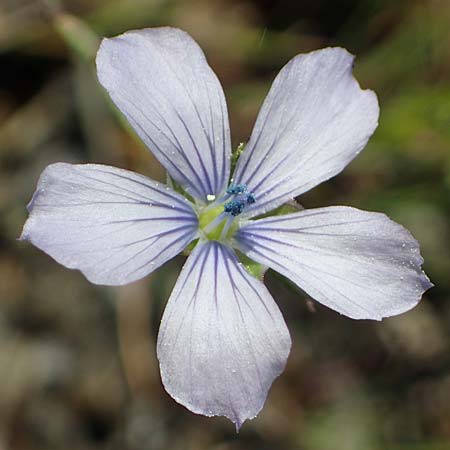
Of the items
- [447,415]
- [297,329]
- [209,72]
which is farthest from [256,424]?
[209,72]

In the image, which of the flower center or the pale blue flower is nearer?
the pale blue flower

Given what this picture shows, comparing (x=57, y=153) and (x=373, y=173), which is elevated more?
(x=373, y=173)

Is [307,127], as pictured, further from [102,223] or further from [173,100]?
[102,223]

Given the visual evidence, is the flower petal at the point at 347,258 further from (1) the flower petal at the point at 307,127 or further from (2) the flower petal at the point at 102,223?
(2) the flower petal at the point at 102,223

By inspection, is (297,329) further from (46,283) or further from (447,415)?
(46,283)

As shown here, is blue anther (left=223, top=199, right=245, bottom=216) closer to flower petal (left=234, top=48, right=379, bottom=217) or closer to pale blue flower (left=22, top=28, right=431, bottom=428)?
pale blue flower (left=22, top=28, right=431, bottom=428)

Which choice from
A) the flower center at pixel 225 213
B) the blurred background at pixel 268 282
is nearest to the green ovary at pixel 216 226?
the flower center at pixel 225 213

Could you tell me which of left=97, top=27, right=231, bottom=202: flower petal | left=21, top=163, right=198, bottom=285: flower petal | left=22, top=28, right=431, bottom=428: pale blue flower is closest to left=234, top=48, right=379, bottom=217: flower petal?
left=22, top=28, right=431, bottom=428: pale blue flower
